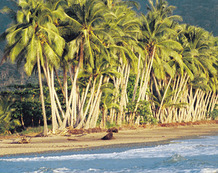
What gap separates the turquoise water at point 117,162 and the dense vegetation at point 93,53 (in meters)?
6.57

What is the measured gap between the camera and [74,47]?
20.3 meters

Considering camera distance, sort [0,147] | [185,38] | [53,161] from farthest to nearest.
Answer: [185,38] < [0,147] < [53,161]

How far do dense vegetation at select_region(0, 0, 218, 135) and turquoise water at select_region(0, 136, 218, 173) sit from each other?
6.57 meters

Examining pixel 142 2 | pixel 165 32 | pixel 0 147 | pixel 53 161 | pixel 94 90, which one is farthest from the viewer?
pixel 142 2

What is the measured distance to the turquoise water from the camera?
35.2ft

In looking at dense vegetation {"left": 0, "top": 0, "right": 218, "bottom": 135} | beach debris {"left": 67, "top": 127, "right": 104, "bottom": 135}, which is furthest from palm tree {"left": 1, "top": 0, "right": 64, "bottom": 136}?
beach debris {"left": 67, "top": 127, "right": 104, "bottom": 135}

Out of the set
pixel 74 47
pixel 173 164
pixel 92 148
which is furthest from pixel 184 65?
pixel 173 164

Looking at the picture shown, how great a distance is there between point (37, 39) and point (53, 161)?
8.46 m

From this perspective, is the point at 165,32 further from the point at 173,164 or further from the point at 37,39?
the point at 173,164

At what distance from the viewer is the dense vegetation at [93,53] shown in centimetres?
1870

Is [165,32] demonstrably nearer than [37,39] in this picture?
No

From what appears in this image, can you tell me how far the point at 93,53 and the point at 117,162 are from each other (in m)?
10.3

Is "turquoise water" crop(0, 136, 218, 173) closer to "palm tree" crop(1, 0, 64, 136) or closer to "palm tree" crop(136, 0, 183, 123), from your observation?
"palm tree" crop(1, 0, 64, 136)

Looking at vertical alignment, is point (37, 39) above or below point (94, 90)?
above
